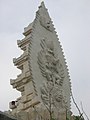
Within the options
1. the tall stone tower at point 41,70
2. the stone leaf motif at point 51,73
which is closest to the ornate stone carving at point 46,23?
the tall stone tower at point 41,70

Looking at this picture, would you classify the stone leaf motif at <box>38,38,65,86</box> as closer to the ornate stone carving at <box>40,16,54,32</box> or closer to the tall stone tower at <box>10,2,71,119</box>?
the tall stone tower at <box>10,2,71,119</box>

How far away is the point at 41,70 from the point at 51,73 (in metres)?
0.50

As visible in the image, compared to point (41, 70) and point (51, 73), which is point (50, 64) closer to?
point (51, 73)

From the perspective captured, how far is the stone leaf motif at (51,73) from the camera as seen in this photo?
12.7 m

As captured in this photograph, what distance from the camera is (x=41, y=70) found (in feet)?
42.6

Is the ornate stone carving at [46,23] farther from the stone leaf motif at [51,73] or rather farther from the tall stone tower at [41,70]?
the stone leaf motif at [51,73]

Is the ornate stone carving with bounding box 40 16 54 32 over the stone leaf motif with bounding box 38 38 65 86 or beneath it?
over

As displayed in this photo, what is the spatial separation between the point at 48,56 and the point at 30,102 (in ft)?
6.82

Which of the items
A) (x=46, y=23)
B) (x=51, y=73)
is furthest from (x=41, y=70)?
(x=46, y=23)

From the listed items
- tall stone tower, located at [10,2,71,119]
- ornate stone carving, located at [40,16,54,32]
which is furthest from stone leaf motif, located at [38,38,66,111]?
ornate stone carving, located at [40,16,54,32]

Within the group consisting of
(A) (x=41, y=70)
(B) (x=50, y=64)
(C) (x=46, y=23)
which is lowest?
(A) (x=41, y=70)

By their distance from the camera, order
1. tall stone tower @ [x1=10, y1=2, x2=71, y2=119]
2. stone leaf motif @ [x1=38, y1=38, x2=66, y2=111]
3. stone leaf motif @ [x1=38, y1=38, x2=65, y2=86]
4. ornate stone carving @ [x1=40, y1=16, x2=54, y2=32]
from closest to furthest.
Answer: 1. tall stone tower @ [x1=10, y1=2, x2=71, y2=119]
2. stone leaf motif @ [x1=38, y1=38, x2=66, y2=111]
3. stone leaf motif @ [x1=38, y1=38, x2=65, y2=86]
4. ornate stone carving @ [x1=40, y1=16, x2=54, y2=32]

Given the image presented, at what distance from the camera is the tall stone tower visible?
1238cm

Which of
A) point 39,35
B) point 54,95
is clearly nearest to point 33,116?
point 54,95
